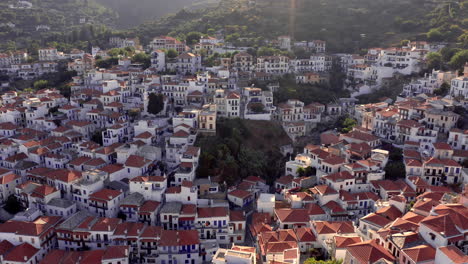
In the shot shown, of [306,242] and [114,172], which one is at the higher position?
[114,172]

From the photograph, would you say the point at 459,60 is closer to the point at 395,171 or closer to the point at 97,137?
the point at 395,171

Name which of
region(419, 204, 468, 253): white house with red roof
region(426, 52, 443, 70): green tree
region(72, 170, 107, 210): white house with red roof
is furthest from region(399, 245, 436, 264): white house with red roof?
region(426, 52, 443, 70): green tree

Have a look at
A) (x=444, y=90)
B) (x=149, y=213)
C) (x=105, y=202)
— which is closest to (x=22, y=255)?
(x=105, y=202)

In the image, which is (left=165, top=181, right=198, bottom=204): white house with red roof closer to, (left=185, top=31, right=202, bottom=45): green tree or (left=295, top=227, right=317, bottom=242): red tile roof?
(left=295, top=227, right=317, bottom=242): red tile roof

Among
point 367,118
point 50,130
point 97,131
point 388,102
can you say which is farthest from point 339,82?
point 50,130

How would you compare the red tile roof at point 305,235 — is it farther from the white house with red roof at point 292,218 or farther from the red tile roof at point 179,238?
the red tile roof at point 179,238

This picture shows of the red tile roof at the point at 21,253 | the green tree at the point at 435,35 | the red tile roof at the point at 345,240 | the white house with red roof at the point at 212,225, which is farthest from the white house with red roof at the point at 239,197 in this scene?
the green tree at the point at 435,35
